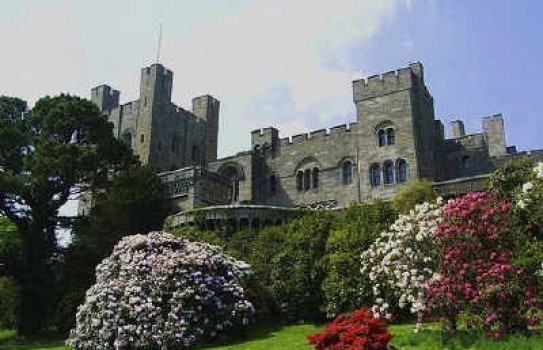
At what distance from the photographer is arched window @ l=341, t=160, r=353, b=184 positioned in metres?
51.6

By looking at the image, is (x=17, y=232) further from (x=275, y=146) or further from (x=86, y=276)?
(x=275, y=146)

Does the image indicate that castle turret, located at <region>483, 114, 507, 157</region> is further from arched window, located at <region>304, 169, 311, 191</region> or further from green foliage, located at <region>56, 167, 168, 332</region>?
green foliage, located at <region>56, 167, 168, 332</region>

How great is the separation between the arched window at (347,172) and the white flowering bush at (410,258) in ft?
96.1

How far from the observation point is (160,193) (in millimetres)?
40969

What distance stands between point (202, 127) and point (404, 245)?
158ft

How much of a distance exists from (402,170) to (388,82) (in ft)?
21.7

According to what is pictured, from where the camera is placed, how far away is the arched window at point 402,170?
48.3 meters

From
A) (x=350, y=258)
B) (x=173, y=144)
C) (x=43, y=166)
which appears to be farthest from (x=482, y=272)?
(x=173, y=144)

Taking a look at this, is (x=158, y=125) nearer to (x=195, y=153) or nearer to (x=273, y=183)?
(x=195, y=153)

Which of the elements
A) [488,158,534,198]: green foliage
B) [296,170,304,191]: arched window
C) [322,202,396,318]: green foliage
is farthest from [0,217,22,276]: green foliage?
[488,158,534,198]: green foliage

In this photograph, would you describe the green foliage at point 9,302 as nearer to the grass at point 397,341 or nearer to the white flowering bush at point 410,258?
the grass at point 397,341

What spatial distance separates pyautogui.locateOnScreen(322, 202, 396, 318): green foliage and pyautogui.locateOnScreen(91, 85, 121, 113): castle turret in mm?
40247

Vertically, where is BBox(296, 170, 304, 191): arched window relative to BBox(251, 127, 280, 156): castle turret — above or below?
below

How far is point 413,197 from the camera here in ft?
112
